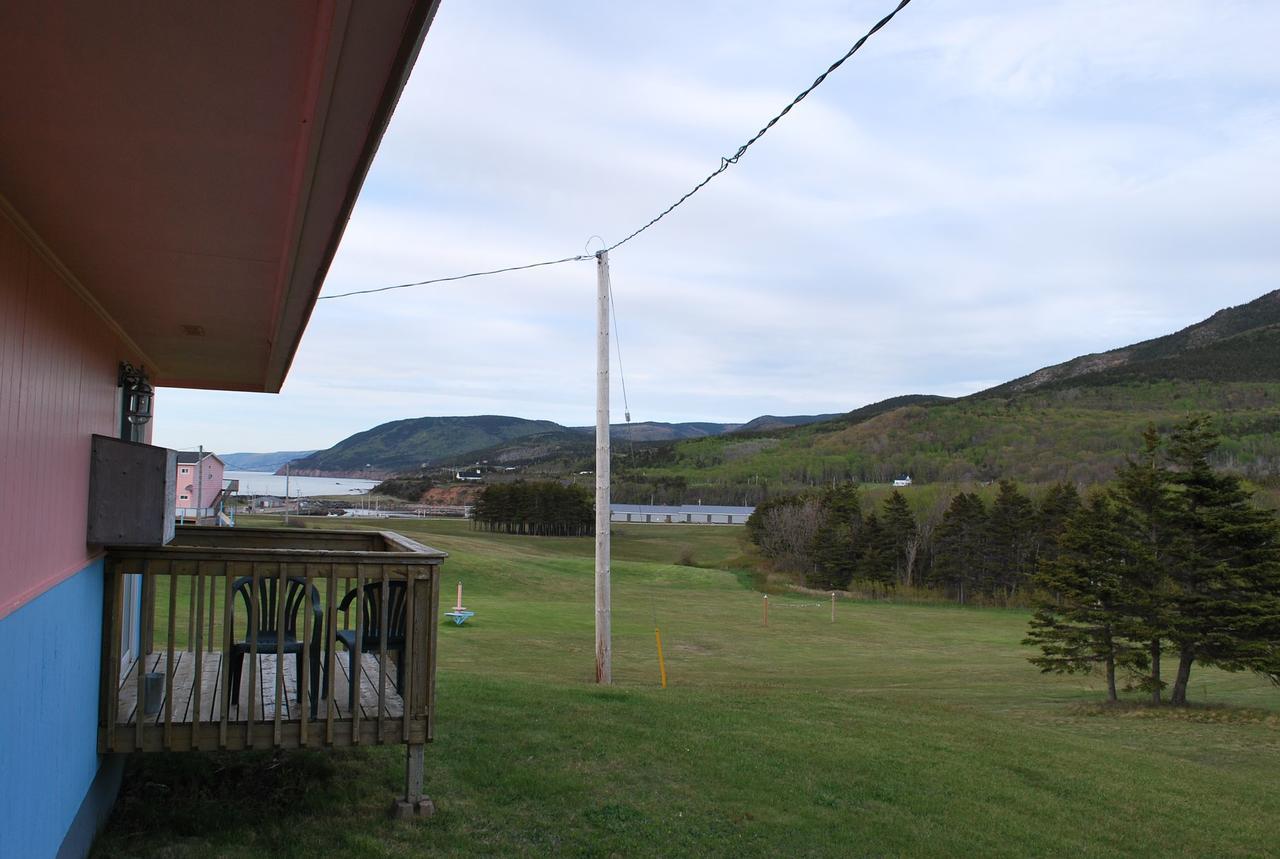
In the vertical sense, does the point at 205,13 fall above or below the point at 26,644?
above

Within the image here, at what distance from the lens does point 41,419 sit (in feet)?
13.0

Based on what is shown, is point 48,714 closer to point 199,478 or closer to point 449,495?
point 199,478

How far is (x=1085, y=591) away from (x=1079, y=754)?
9704 millimetres

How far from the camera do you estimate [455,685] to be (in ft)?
34.6

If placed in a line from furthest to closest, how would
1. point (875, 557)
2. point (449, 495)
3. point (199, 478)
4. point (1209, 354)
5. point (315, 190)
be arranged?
point (1209, 354) < point (449, 495) < point (875, 557) < point (199, 478) < point (315, 190)

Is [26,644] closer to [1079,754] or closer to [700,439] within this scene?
[1079,754]

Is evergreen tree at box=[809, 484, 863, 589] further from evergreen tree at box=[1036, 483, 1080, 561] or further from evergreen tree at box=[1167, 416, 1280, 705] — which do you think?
evergreen tree at box=[1167, 416, 1280, 705]

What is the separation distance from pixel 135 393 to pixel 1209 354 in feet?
506

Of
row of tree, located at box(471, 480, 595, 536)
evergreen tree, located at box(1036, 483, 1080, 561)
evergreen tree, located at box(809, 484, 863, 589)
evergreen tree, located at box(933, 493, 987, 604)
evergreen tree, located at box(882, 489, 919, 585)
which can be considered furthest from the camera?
row of tree, located at box(471, 480, 595, 536)

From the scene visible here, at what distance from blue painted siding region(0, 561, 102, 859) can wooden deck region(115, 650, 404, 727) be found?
19.4 inches

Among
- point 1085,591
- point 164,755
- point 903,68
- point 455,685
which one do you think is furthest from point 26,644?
point 1085,591

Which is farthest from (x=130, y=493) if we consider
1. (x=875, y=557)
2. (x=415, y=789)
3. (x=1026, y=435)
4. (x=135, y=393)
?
(x=1026, y=435)

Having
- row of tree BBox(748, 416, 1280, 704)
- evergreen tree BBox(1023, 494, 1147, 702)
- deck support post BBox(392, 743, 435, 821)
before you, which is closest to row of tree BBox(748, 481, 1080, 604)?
row of tree BBox(748, 416, 1280, 704)

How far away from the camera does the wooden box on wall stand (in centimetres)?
520
